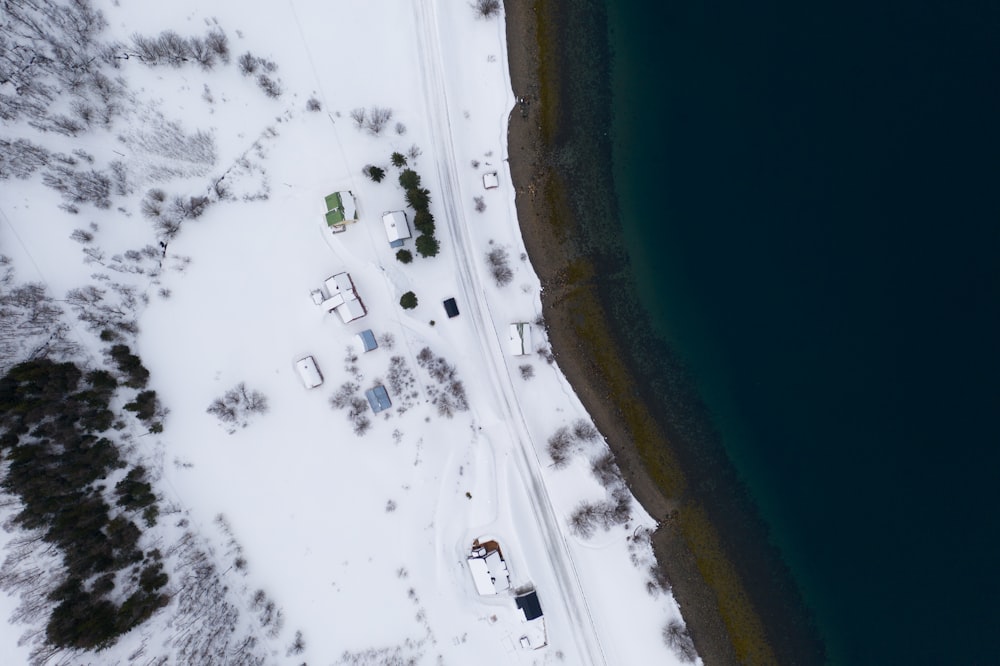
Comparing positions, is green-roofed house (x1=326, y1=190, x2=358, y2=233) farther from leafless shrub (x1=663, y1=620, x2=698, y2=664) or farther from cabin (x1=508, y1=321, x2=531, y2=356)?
leafless shrub (x1=663, y1=620, x2=698, y2=664)

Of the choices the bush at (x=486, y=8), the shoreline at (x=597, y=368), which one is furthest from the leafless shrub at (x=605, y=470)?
the bush at (x=486, y=8)

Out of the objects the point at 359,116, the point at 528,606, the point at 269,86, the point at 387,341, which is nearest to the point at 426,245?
the point at 387,341

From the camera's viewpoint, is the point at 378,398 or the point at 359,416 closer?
the point at 378,398

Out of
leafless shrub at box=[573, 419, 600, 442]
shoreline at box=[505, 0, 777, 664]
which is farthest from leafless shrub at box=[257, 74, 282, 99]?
leafless shrub at box=[573, 419, 600, 442]

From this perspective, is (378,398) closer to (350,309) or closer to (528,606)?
(350,309)

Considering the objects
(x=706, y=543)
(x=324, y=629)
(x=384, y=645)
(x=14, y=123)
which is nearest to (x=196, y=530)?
(x=324, y=629)

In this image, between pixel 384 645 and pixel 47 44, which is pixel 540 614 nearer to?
pixel 384 645
